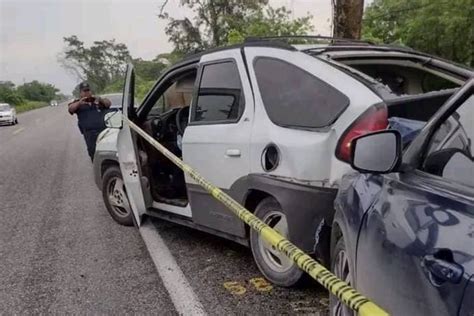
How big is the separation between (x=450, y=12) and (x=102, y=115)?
1540 centimetres

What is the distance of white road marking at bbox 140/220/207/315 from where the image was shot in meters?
3.77

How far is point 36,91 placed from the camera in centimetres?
11006

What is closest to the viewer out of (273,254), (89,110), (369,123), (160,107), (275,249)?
(369,123)

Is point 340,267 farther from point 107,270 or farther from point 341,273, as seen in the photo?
point 107,270

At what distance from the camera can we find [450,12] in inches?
791

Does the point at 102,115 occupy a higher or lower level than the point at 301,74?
lower

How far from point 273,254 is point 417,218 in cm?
212

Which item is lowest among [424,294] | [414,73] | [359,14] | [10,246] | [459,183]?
[10,246]

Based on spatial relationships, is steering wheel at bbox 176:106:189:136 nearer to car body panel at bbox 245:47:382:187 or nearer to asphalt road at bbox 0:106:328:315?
asphalt road at bbox 0:106:328:315

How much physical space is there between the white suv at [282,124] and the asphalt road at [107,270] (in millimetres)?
276

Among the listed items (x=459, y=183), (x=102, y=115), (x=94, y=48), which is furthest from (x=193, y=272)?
(x=94, y=48)

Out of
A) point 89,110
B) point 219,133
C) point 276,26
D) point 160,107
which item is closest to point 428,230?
point 219,133

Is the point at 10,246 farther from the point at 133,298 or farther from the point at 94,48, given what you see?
the point at 94,48

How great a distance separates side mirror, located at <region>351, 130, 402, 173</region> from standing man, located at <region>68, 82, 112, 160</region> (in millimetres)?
7891
